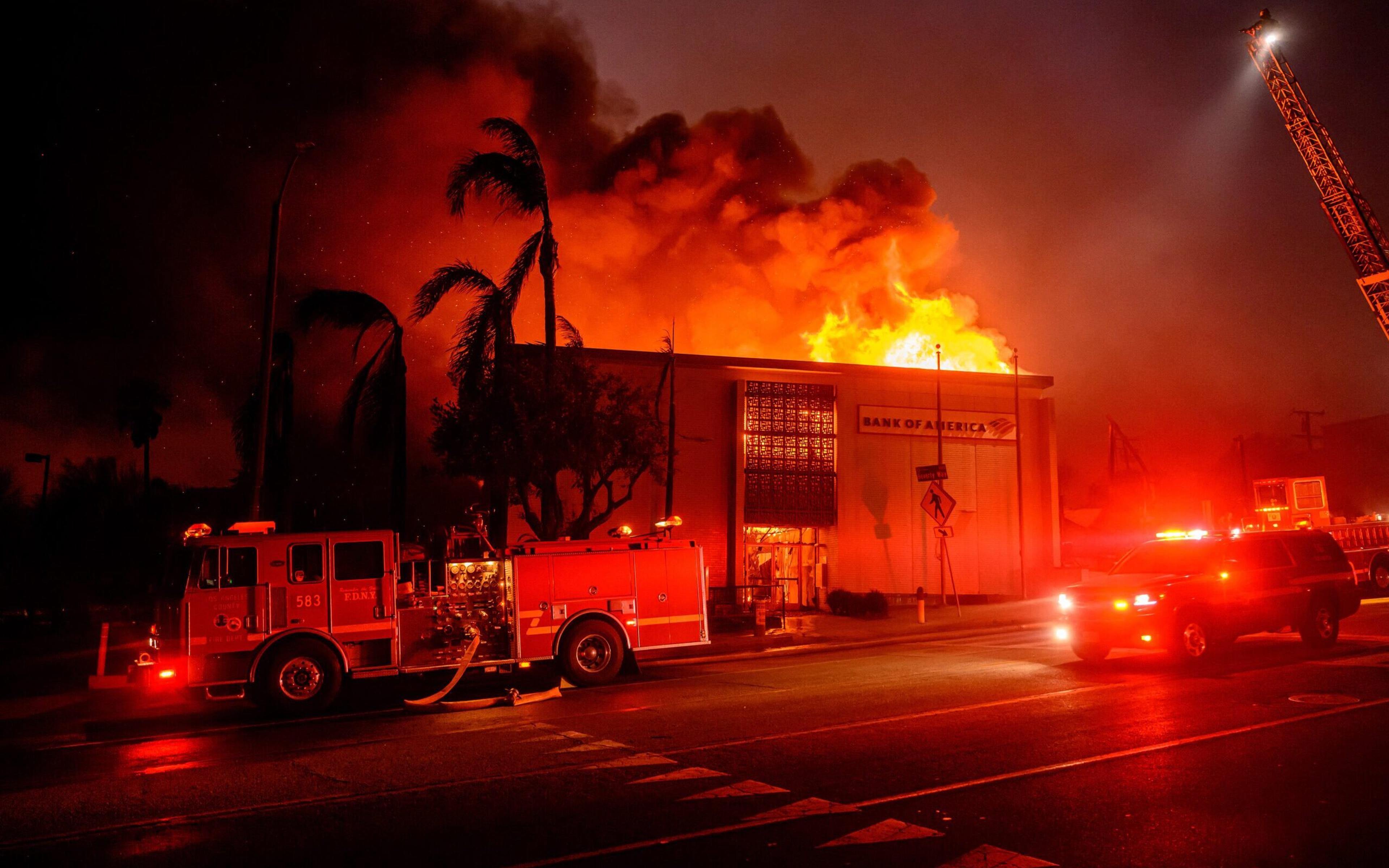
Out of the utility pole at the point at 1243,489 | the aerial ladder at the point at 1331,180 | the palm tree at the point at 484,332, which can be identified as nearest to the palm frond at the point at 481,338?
the palm tree at the point at 484,332

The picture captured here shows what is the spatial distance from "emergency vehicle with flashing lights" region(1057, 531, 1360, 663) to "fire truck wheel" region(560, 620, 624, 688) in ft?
21.1

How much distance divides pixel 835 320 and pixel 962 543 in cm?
1192

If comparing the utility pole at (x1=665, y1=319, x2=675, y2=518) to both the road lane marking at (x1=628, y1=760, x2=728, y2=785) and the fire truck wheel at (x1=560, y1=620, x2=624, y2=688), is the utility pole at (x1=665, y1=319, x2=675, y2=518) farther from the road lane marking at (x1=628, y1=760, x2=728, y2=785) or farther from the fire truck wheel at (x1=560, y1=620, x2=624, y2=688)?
the road lane marking at (x1=628, y1=760, x2=728, y2=785)

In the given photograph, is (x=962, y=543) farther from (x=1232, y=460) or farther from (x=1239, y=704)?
(x=1232, y=460)

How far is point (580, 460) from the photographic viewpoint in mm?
19469

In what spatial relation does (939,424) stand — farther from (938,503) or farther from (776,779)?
(776,779)

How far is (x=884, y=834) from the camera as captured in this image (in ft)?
18.5

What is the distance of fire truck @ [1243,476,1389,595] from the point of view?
72.2 ft

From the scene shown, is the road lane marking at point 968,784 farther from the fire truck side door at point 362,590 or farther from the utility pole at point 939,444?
the utility pole at point 939,444

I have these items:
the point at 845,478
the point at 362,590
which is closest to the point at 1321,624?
the point at 362,590

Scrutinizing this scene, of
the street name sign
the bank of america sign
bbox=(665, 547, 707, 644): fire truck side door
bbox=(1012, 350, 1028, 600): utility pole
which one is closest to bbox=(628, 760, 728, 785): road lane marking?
bbox=(665, 547, 707, 644): fire truck side door

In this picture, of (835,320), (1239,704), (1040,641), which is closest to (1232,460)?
(835,320)

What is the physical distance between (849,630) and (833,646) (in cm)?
254

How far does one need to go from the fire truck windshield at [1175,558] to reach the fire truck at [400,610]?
21.2 ft
